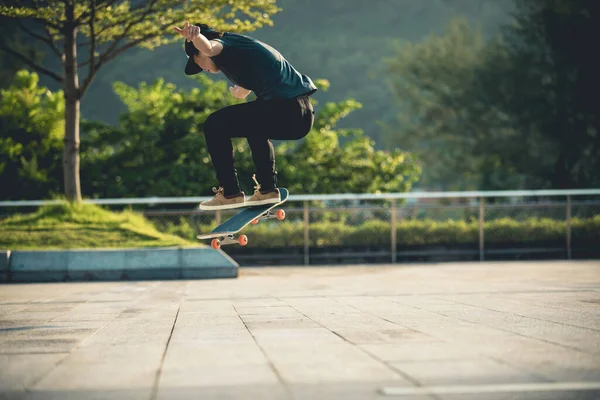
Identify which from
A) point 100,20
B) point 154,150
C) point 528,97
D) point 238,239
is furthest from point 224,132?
point 528,97

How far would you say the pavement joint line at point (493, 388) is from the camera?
3.54 meters

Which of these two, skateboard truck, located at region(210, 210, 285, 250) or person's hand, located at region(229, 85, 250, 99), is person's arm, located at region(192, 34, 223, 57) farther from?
skateboard truck, located at region(210, 210, 285, 250)

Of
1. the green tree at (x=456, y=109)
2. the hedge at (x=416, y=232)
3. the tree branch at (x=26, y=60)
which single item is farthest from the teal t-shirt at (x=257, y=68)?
the green tree at (x=456, y=109)

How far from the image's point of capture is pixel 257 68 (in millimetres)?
6242

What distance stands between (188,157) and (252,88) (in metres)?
14.2

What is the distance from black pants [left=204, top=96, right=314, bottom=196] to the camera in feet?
21.0

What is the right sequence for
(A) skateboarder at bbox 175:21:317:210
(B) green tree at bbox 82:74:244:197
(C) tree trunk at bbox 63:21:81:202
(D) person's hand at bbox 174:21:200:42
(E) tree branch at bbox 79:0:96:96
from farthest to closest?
(B) green tree at bbox 82:74:244:197, (C) tree trunk at bbox 63:21:81:202, (E) tree branch at bbox 79:0:96:96, (A) skateboarder at bbox 175:21:317:210, (D) person's hand at bbox 174:21:200:42

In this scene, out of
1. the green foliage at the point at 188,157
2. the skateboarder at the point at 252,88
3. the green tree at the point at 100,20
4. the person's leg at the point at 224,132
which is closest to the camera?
the skateboarder at the point at 252,88

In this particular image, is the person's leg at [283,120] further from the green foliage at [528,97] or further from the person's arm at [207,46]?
the green foliage at [528,97]

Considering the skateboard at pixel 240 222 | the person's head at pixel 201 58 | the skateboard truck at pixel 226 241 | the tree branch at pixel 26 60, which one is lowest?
the skateboard truck at pixel 226 241

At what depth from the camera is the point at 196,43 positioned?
235 inches

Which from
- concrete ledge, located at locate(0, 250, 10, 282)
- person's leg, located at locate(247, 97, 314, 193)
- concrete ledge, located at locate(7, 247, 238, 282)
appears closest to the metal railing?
concrete ledge, located at locate(7, 247, 238, 282)

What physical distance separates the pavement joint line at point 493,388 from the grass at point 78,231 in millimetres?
10540

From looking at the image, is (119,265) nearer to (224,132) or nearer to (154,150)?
(224,132)
